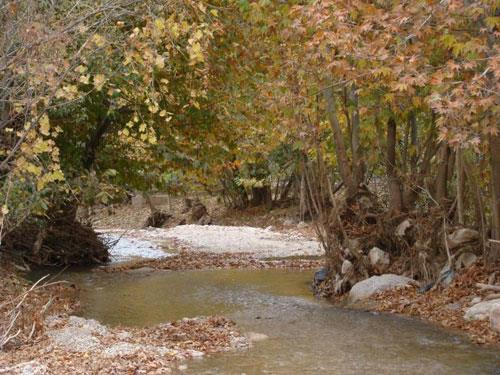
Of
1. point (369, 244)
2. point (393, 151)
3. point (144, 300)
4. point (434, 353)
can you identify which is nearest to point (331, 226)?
point (369, 244)

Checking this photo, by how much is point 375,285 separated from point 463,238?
163cm

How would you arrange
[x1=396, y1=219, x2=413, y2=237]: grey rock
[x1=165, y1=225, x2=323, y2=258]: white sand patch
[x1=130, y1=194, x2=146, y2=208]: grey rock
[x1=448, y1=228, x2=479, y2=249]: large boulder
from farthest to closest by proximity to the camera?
[x1=130, y1=194, x2=146, y2=208]: grey rock → [x1=165, y1=225, x2=323, y2=258]: white sand patch → [x1=396, y1=219, x2=413, y2=237]: grey rock → [x1=448, y1=228, x2=479, y2=249]: large boulder

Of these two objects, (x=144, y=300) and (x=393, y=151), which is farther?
(x=393, y=151)

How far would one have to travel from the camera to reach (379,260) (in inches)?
523

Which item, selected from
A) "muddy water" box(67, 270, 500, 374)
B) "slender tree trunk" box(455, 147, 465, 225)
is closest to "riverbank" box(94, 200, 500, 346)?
"muddy water" box(67, 270, 500, 374)

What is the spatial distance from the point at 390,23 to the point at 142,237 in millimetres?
19196

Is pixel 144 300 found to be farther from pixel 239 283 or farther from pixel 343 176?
pixel 343 176

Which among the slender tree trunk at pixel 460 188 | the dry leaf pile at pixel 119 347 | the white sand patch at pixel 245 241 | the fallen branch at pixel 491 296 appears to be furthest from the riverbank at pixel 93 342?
the white sand patch at pixel 245 241

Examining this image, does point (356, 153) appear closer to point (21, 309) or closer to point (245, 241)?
point (21, 309)

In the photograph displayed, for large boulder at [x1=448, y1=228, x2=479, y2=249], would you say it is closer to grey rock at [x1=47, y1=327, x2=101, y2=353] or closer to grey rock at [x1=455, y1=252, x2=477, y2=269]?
grey rock at [x1=455, y1=252, x2=477, y2=269]

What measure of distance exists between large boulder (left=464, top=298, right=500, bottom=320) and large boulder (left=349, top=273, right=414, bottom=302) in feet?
6.89

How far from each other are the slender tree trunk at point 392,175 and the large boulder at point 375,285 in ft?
4.94

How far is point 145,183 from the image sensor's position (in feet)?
60.6

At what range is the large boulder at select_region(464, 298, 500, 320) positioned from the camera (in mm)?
9898
